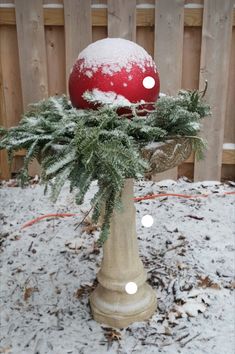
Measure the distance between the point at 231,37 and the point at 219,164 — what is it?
99cm

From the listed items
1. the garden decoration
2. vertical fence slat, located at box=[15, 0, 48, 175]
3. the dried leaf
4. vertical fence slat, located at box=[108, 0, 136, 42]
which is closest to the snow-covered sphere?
the garden decoration

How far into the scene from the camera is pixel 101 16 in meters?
3.40

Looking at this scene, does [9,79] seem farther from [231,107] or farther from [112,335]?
[112,335]

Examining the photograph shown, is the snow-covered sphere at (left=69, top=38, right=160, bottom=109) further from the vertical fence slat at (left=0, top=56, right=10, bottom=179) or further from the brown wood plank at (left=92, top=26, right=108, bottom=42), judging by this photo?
the vertical fence slat at (left=0, top=56, right=10, bottom=179)

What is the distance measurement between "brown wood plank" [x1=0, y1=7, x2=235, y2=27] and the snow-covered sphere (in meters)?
1.60

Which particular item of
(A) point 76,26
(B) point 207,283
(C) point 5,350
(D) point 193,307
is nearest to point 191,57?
(A) point 76,26

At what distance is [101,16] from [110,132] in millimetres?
2032

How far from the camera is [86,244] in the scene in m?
2.85

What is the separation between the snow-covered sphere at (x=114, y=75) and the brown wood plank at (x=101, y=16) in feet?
5.25

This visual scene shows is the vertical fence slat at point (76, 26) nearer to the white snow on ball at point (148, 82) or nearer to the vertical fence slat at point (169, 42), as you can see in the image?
the vertical fence slat at point (169, 42)

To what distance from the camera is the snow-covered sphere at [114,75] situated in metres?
1.81

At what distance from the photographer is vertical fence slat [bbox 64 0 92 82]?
337 centimetres

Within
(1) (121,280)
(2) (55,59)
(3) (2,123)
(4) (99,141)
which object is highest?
(2) (55,59)

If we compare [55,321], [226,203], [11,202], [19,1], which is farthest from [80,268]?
[19,1]
